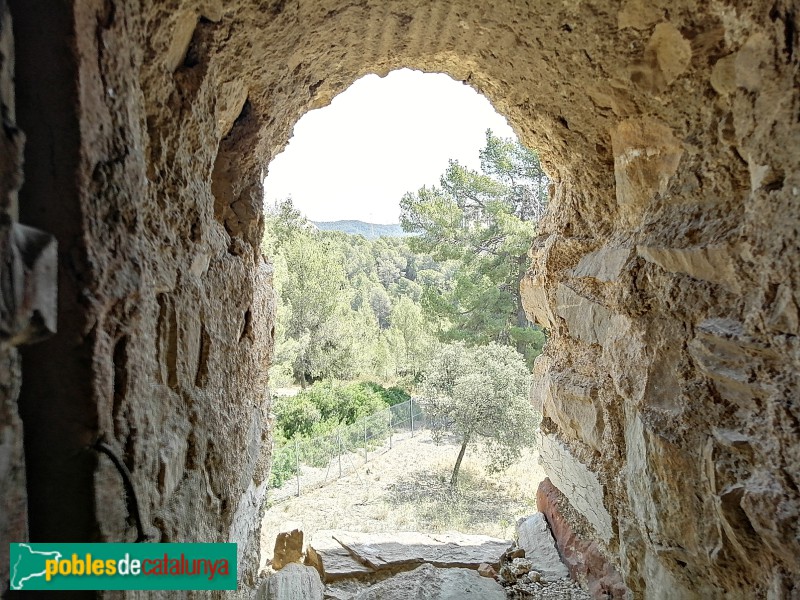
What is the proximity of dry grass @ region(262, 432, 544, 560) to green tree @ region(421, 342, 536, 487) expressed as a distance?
273mm

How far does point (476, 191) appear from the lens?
910 centimetres

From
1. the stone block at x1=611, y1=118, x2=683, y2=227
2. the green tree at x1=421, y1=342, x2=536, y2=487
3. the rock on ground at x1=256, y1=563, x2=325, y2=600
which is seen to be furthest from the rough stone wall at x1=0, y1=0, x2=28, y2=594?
the green tree at x1=421, y1=342, x2=536, y2=487

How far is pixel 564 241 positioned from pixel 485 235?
620cm

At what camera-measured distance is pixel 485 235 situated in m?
8.69

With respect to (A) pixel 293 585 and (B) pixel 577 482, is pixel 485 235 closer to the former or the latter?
(B) pixel 577 482

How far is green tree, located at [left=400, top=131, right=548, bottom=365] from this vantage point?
838 cm

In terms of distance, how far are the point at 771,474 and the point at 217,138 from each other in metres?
1.81

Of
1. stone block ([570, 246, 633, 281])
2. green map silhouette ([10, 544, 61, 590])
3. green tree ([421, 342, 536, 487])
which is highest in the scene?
stone block ([570, 246, 633, 281])

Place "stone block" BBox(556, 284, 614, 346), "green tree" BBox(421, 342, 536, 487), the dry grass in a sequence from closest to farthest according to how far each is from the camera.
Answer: "stone block" BBox(556, 284, 614, 346)
the dry grass
"green tree" BBox(421, 342, 536, 487)

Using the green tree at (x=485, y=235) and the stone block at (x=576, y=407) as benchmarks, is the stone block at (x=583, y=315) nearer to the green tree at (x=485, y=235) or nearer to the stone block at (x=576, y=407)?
the stone block at (x=576, y=407)

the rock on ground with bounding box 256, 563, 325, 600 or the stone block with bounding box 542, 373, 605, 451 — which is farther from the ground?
the stone block with bounding box 542, 373, 605, 451

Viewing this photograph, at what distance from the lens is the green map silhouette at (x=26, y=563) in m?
0.90

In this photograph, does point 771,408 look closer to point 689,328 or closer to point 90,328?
point 689,328

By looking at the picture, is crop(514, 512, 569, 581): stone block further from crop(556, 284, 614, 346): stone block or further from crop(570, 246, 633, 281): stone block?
crop(570, 246, 633, 281): stone block
